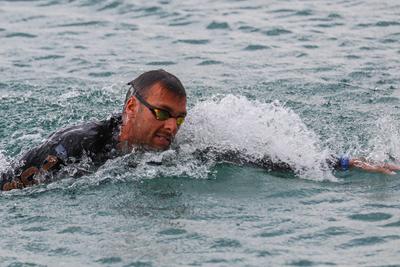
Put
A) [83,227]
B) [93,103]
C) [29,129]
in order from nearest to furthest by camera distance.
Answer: [83,227] → [29,129] → [93,103]

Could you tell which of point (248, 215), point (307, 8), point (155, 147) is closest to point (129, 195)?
point (155, 147)

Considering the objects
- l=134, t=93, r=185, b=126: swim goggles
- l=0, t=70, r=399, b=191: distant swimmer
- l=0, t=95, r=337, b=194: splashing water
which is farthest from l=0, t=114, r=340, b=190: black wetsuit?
l=134, t=93, r=185, b=126: swim goggles

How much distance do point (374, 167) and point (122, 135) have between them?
7.98ft

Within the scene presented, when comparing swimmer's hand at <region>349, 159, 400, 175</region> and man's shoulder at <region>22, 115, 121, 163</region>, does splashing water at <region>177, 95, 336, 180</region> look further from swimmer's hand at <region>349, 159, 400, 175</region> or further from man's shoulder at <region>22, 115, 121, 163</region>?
man's shoulder at <region>22, 115, 121, 163</region>

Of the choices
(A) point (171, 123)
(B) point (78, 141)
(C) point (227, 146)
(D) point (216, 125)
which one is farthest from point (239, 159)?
(B) point (78, 141)

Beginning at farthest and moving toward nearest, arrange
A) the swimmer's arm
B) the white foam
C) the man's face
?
1. the white foam
2. the swimmer's arm
3. the man's face

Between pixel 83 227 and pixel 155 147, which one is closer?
pixel 83 227

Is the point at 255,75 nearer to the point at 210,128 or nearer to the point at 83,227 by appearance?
the point at 210,128

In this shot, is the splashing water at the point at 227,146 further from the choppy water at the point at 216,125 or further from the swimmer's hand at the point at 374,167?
the swimmer's hand at the point at 374,167

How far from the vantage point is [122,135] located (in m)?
9.11

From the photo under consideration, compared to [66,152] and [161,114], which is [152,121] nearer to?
[161,114]

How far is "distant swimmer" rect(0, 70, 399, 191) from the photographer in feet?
28.9

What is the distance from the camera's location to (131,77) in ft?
45.1

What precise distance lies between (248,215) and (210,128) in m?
1.80
